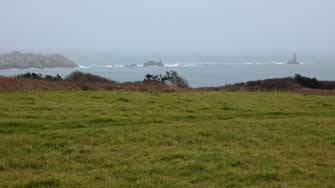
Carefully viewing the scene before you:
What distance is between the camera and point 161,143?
38.8 feet

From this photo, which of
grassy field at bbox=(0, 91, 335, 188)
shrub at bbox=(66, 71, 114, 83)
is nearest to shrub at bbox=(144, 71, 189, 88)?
shrub at bbox=(66, 71, 114, 83)

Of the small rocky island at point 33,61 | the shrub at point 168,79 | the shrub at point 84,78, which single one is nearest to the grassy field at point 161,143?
the shrub at point 84,78

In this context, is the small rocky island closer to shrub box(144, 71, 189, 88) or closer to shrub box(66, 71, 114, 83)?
shrub box(144, 71, 189, 88)

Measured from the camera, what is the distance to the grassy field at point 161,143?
8672 mm

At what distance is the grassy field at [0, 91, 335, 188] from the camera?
8672mm

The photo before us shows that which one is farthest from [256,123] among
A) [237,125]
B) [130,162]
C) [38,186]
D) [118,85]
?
[118,85]

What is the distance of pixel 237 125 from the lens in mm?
14438

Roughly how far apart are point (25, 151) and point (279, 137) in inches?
269

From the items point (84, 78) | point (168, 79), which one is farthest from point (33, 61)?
point (84, 78)

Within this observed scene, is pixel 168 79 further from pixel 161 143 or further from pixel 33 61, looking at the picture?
pixel 33 61

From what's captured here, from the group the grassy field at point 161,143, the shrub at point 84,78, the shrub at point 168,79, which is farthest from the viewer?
the shrub at point 168,79

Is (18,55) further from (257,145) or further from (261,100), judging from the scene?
(257,145)

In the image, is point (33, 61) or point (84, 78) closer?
point (84, 78)

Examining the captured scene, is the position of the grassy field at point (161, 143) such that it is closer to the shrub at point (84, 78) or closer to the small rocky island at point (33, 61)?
the shrub at point (84, 78)
